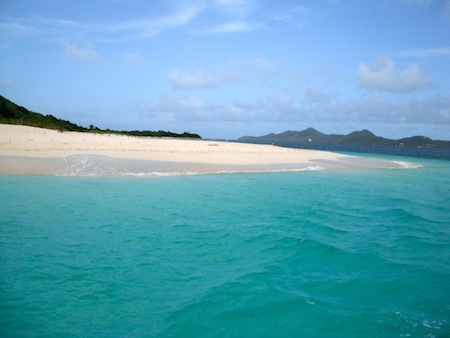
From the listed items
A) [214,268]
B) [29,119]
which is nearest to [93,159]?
[214,268]

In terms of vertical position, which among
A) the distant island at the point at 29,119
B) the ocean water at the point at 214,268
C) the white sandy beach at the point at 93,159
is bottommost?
the ocean water at the point at 214,268

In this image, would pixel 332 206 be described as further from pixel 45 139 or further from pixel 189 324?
pixel 45 139

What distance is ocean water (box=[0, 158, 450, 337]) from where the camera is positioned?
4.73 m

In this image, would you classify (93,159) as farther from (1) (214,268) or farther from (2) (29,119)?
(2) (29,119)

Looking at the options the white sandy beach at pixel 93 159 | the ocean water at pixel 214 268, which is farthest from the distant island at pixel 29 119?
the ocean water at pixel 214 268

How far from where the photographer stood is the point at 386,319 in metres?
4.97

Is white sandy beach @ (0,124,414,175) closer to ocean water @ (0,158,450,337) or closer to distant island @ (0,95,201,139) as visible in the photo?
ocean water @ (0,158,450,337)

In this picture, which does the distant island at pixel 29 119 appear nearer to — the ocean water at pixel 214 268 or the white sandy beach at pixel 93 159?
the white sandy beach at pixel 93 159

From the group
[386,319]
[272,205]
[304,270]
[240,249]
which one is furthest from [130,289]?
[272,205]

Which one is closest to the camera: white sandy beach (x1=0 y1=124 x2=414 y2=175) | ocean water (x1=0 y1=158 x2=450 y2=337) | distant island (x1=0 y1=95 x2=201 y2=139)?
ocean water (x1=0 y1=158 x2=450 y2=337)

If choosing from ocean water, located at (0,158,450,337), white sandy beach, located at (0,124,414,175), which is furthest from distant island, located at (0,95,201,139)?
ocean water, located at (0,158,450,337)

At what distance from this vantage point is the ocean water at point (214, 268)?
15.5 feet

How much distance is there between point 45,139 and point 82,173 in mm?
12901

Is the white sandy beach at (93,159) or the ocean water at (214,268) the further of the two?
the white sandy beach at (93,159)
